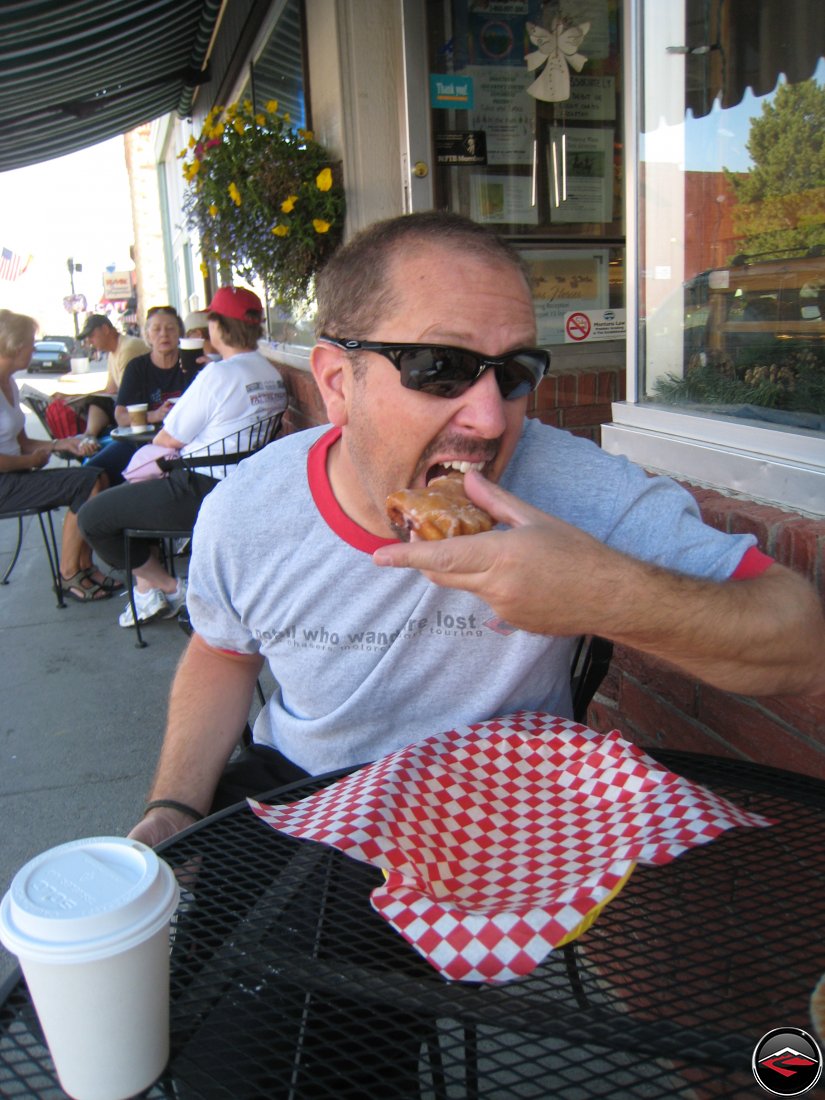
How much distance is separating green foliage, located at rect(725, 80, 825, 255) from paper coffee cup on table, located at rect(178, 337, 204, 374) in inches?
204

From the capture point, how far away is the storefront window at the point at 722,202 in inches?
94.9

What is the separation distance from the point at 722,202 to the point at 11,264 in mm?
54793

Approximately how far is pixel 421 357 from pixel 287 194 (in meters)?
3.29

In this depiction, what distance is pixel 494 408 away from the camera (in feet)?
4.98

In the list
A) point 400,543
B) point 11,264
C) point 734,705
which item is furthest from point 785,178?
point 11,264

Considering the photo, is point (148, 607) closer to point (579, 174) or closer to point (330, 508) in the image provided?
point (579, 174)

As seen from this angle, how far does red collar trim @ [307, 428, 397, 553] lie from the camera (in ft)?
5.42

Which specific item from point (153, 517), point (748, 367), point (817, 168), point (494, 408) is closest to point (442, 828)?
point (494, 408)

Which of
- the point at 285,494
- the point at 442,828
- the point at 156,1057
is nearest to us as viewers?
the point at 156,1057

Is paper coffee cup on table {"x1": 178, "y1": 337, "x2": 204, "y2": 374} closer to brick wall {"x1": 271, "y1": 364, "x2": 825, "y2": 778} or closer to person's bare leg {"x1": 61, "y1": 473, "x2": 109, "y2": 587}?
person's bare leg {"x1": 61, "y1": 473, "x2": 109, "y2": 587}

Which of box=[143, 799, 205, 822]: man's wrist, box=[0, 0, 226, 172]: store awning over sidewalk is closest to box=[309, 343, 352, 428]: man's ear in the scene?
box=[143, 799, 205, 822]: man's wrist

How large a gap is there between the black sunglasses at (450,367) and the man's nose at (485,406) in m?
0.01

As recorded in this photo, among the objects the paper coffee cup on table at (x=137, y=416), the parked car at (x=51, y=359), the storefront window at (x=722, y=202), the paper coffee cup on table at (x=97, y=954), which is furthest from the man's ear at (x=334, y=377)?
the parked car at (x=51, y=359)

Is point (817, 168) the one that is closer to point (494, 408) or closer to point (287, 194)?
point (494, 408)
